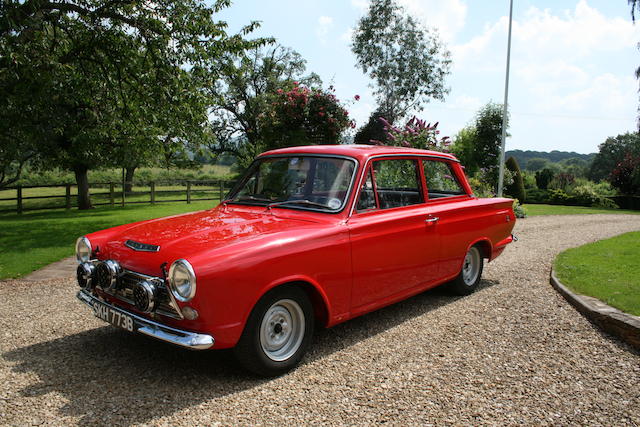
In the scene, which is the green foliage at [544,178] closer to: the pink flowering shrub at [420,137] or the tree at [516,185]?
the tree at [516,185]

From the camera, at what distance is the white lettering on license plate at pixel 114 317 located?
3.61m

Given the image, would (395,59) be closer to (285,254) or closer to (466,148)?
(466,148)

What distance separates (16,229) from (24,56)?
560 centimetres

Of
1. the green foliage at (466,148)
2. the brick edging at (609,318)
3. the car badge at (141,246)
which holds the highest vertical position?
the green foliage at (466,148)

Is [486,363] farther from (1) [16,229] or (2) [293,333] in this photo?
(1) [16,229]

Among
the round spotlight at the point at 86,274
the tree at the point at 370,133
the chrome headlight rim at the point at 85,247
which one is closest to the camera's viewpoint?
the round spotlight at the point at 86,274

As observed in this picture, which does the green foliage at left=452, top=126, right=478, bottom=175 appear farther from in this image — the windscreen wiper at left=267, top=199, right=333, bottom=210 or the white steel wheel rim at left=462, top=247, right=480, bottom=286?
the windscreen wiper at left=267, top=199, right=333, bottom=210

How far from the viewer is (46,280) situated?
23.7ft

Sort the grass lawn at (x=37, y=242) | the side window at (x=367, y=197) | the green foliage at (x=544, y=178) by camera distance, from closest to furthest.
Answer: the side window at (x=367, y=197) < the grass lawn at (x=37, y=242) < the green foliage at (x=544, y=178)

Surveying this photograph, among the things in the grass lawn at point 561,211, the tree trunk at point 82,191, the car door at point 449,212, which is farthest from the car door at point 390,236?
the tree trunk at point 82,191

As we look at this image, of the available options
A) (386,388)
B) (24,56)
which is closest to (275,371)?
(386,388)

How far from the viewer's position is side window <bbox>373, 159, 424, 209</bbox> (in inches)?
191

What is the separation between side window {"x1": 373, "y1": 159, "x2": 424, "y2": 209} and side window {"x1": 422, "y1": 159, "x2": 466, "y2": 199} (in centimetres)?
25

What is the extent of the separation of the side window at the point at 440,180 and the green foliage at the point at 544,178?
1091 inches
